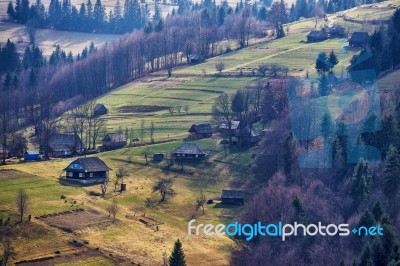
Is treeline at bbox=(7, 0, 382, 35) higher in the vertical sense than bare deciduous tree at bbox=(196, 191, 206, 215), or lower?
higher

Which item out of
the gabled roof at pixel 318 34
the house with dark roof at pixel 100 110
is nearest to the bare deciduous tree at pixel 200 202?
the house with dark roof at pixel 100 110

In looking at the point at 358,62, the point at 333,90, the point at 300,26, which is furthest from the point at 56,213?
the point at 300,26

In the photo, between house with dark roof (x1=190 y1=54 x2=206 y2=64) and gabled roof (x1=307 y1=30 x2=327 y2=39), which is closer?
gabled roof (x1=307 y1=30 x2=327 y2=39)

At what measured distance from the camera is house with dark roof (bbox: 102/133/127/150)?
80.1m

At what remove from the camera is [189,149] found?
245 ft

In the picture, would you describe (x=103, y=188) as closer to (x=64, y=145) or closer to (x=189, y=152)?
(x=189, y=152)

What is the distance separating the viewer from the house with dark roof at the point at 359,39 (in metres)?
112

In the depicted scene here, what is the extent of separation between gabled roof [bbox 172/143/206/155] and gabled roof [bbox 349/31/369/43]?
46402 mm

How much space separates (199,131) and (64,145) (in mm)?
14584

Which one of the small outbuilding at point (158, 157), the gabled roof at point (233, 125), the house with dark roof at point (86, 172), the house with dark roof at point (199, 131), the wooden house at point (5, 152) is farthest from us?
the house with dark roof at point (199, 131)

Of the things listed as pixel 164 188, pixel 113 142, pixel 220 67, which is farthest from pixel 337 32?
pixel 164 188

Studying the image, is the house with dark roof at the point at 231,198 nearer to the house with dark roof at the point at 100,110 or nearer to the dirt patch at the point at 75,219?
the dirt patch at the point at 75,219

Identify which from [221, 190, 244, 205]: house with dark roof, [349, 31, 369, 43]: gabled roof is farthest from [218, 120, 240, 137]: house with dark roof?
[349, 31, 369, 43]: gabled roof

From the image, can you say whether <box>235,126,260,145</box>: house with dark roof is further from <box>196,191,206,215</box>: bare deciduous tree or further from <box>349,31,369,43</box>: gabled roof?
<box>349,31,369,43</box>: gabled roof
